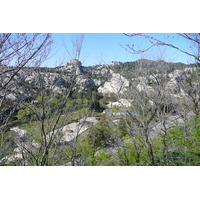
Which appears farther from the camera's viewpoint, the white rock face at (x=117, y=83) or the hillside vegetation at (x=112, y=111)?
the white rock face at (x=117, y=83)

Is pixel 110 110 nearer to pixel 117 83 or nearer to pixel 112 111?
pixel 112 111

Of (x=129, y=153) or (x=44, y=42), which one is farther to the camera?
(x=129, y=153)

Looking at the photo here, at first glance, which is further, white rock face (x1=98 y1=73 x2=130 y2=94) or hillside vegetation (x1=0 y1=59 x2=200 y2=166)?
white rock face (x1=98 y1=73 x2=130 y2=94)

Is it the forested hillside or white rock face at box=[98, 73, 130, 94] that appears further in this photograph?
white rock face at box=[98, 73, 130, 94]

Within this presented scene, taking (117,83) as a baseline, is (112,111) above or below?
below

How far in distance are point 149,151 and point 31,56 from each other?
2.83 metres

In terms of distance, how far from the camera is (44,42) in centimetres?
221

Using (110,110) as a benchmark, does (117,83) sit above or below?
above

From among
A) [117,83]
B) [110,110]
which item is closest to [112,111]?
[110,110]

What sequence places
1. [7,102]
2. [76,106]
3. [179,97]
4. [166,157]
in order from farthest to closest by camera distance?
[179,97]
[76,106]
[166,157]
[7,102]

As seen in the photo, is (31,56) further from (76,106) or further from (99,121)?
(99,121)

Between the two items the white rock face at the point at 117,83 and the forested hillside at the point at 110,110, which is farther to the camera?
the white rock face at the point at 117,83

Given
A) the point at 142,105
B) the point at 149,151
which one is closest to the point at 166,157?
the point at 149,151

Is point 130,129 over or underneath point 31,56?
underneath
